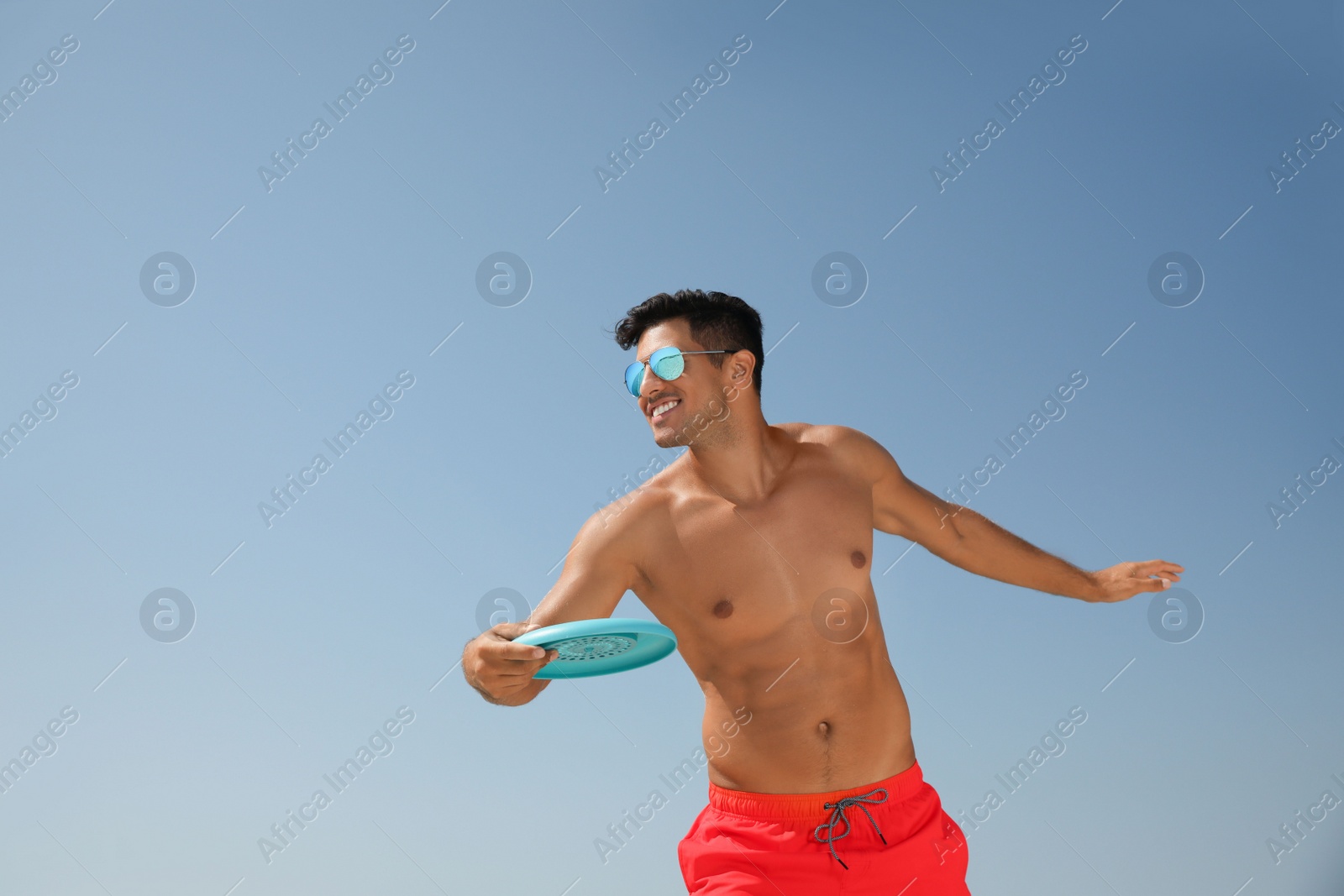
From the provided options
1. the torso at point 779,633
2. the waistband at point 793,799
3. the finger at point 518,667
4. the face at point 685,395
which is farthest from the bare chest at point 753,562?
the finger at point 518,667

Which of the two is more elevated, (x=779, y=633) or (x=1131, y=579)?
(x=779, y=633)

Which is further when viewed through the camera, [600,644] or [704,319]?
[704,319]

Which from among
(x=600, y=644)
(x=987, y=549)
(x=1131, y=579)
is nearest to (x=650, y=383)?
(x=600, y=644)

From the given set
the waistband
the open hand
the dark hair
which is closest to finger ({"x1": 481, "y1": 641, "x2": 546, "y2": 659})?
the waistband

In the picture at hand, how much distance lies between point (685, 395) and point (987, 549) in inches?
75.0

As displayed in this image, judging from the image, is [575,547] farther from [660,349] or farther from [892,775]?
[892,775]

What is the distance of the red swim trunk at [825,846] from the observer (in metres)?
4.65

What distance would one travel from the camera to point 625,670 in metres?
4.31

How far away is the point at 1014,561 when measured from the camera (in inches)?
221

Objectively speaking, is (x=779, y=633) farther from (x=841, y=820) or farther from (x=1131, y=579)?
(x=1131, y=579)

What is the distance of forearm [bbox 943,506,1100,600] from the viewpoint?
559cm

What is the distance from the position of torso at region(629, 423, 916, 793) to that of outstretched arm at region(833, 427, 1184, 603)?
18.8 inches

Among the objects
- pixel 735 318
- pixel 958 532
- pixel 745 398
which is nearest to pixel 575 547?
pixel 745 398

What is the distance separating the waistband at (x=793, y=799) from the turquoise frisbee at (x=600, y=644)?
100 centimetres
